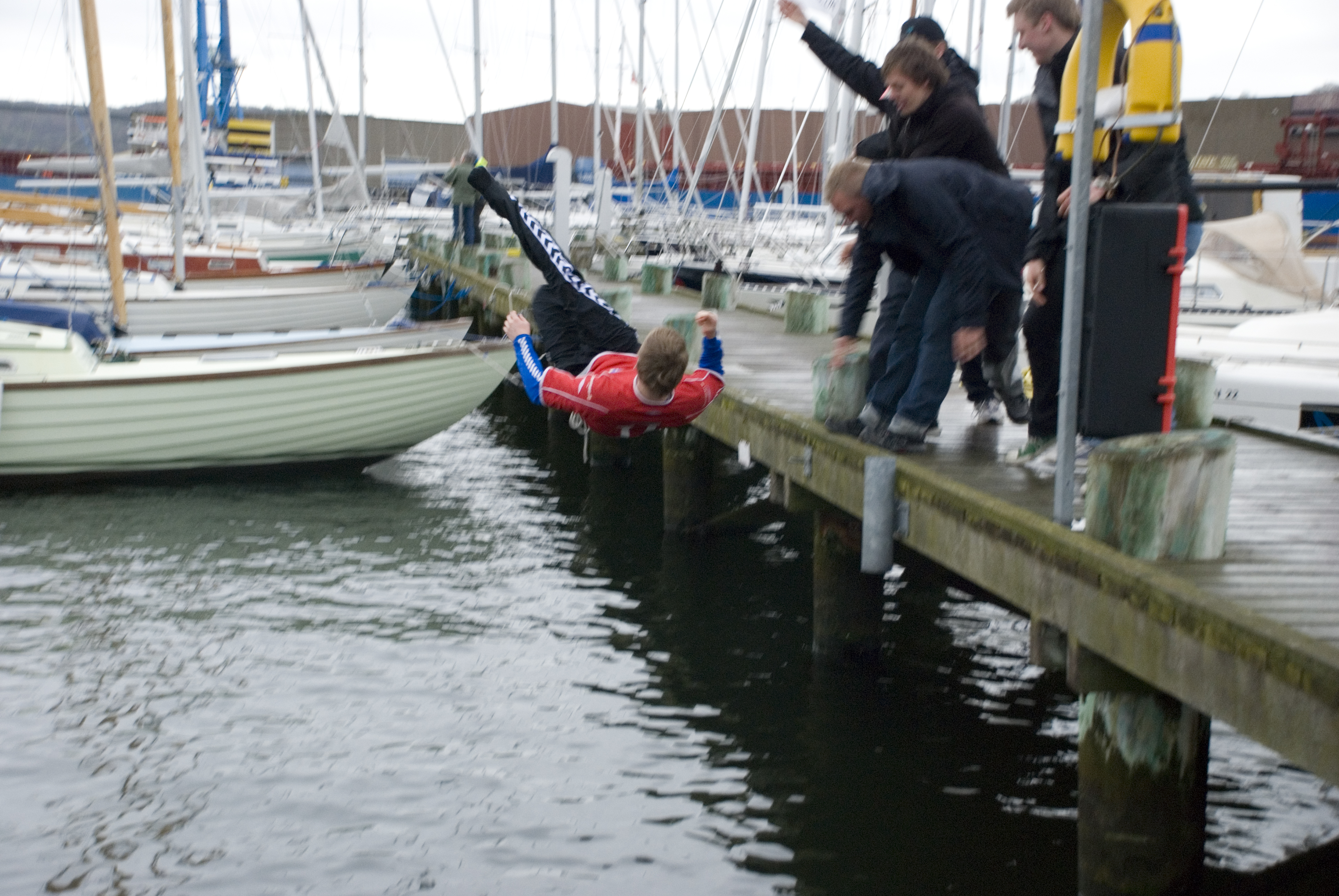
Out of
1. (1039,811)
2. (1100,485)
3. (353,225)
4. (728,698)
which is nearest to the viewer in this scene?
(1100,485)

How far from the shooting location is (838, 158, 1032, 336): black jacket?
17.0 feet

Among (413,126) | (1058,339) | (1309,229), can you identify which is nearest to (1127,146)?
(1058,339)

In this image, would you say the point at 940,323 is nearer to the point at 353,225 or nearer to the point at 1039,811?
the point at 1039,811

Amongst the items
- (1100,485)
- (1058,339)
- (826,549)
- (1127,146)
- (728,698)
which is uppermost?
(1127,146)

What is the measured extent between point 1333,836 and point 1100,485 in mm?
2200

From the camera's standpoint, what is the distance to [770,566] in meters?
9.52

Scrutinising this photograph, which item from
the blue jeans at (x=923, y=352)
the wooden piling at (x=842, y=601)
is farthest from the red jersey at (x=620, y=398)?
the blue jeans at (x=923, y=352)

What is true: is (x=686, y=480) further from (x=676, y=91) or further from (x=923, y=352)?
(x=676, y=91)

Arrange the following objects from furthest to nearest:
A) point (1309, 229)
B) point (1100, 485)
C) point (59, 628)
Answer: point (1309, 229) < point (59, 628) < point (1100, 485)

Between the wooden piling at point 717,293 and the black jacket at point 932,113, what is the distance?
7823 millimetres

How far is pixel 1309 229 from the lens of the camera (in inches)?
974

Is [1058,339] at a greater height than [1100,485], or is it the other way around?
[1058,339]

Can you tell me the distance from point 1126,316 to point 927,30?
2116mm

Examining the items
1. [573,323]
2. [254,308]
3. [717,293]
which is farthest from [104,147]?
[573,323]
